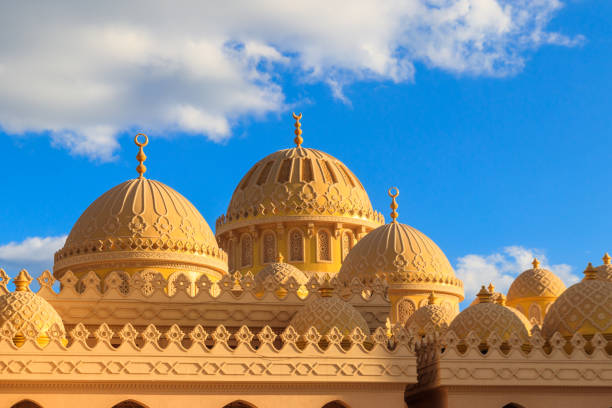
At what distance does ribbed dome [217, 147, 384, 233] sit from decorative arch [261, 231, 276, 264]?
2.84 ft

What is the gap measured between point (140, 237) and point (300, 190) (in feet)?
37.6

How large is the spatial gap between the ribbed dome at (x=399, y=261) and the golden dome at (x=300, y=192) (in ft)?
9.31

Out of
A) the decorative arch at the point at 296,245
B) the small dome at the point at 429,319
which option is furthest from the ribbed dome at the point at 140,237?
the decorative arch at the point at 296,245

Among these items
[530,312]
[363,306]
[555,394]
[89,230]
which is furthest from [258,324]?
[530,312]

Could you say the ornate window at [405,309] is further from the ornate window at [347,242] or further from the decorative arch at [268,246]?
the decorative arch at [268,246]

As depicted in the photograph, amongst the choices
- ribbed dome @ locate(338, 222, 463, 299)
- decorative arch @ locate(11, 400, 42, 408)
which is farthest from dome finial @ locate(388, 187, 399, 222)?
decorative arch @ locate(11, 400, 42, 408)

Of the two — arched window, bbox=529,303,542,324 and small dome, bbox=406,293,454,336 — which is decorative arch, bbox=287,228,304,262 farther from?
arched window, bbox=529,303,542,324

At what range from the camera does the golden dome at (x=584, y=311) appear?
21578mm

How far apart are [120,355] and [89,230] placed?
7629 mm

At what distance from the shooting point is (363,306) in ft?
80.2

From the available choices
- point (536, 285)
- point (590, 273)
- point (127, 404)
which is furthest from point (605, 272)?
point (127, 404)

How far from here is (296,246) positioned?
36.0 metres

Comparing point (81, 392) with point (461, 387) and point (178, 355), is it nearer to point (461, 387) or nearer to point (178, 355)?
point (178, 355)

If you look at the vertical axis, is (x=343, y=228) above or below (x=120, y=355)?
above
